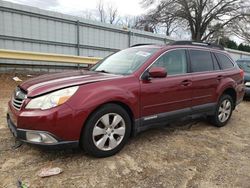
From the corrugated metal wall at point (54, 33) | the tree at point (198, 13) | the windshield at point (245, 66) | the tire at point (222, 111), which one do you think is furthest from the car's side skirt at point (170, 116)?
the tree at point (198, 13)

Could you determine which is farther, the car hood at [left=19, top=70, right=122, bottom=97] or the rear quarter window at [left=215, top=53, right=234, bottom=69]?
the rear quarter window at [left=215, top=53, right=234, bottom=69]

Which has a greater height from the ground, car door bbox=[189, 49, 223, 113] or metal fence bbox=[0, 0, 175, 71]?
metal fence bbox=[0, 0, 175, 71]

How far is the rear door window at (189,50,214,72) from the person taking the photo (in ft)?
16.5

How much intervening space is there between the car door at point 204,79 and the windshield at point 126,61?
3.22 feet

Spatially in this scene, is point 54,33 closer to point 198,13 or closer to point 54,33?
point 54,33

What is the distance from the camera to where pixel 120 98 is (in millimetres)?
3754

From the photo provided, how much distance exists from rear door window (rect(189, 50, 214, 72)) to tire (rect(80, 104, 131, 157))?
1.91 meters

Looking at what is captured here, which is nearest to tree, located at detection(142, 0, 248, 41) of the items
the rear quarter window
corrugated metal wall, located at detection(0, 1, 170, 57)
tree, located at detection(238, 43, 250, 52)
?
tree, located at detection(238, 43, 250, 52)

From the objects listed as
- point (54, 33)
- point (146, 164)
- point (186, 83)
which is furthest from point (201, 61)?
point (54, 33)

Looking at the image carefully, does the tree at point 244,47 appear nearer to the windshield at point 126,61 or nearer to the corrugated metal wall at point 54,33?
the corrugated metal wall at point 54,33

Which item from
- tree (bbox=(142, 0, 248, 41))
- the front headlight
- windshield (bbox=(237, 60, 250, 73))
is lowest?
the front headlight

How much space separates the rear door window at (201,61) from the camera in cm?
504

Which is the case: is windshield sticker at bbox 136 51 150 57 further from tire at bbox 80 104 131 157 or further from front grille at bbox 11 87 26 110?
front grille at bbox 11 87 26 110

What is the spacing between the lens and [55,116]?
3254 millimetres
